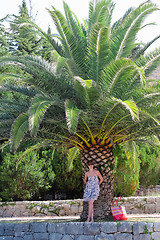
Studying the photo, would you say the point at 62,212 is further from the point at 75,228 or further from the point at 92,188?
the point at 75,228

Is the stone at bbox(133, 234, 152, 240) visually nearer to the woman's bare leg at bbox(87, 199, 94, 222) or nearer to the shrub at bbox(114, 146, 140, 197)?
the woman's bare leg at bbox(87, 199, 94, 222)

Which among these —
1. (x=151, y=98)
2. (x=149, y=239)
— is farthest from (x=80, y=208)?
(x=151, y=98)

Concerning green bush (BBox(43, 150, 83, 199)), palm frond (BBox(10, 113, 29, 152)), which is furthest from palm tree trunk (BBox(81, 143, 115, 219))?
green bush (BBox(43, 150, 83, 199))

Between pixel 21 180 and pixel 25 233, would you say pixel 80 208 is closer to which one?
pixel 21 180

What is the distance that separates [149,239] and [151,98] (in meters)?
3.62

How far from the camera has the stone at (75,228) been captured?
987cm

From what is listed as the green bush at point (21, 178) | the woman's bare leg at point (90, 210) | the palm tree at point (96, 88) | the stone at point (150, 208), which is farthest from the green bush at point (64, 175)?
the woman's bare leg at point (90, 210)

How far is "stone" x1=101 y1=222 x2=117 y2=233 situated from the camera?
31.5 feet

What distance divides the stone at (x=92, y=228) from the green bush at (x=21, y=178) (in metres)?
5.44

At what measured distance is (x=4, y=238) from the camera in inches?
439

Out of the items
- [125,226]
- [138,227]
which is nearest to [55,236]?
[125,226]

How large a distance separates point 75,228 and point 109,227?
92 cm

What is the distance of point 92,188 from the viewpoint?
1052 centimetres

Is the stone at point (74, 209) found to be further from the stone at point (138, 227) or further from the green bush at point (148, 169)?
the green bush at point (148, 169)
